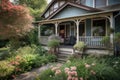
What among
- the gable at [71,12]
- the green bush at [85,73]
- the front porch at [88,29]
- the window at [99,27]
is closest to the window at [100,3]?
the gable at [71,12]

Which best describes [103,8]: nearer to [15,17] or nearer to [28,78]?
[15,17]

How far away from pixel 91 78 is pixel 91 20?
890cm

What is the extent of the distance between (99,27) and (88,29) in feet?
4.16

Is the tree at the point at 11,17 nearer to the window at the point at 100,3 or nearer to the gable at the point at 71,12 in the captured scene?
the gable at the point at 71,12

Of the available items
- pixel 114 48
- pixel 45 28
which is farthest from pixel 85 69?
pixel 45 28

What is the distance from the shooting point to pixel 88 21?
14.3 m

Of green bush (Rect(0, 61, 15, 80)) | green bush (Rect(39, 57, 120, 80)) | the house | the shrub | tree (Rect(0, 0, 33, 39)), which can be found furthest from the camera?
the shrub

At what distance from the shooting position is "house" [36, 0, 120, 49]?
11.2m

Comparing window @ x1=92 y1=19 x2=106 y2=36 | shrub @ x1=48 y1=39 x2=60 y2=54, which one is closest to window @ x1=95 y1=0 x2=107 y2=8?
window @ x1=92 y1=19 x2=106 y2=36

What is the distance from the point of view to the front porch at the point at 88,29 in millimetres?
Result: 11203

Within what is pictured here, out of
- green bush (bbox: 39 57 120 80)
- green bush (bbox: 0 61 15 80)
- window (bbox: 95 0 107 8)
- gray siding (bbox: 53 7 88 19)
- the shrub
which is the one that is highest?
window (bbox: 95 0 107 8)

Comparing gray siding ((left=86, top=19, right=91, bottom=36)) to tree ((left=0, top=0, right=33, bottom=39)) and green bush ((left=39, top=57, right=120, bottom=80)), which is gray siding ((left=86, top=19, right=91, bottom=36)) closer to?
tree ((left=0, top=0, right=33, bottom=39))

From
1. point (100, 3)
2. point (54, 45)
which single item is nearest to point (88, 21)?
point (100, 3)

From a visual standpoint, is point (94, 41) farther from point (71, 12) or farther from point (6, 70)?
point (6, 70)
